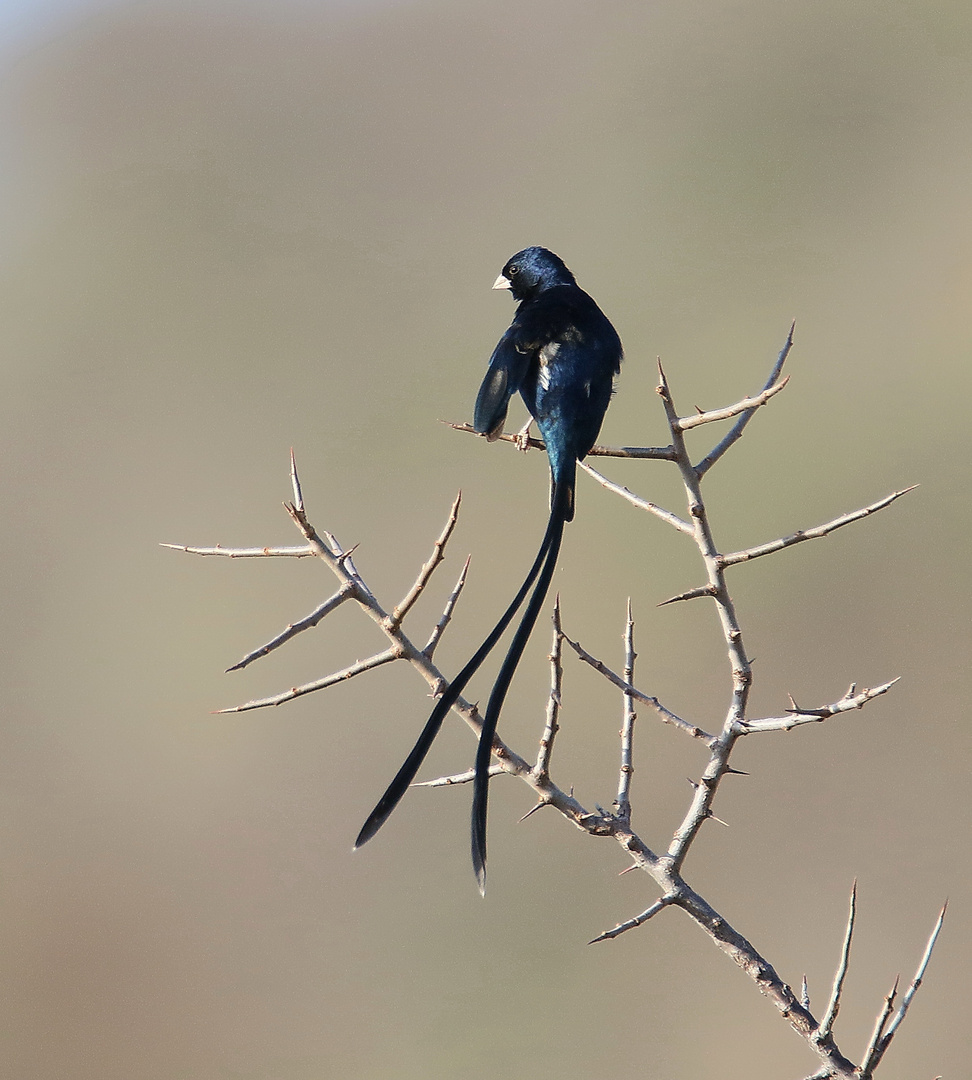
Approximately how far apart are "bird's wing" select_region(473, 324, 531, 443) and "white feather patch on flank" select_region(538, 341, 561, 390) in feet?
0.16

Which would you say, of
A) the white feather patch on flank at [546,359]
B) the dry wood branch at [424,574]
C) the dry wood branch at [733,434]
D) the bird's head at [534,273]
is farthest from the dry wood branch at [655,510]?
the bird's head at [534,273]

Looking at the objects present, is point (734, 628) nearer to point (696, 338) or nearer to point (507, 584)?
point (507, 584)

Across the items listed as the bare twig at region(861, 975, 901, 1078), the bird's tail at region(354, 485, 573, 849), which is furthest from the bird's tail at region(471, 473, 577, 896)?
the bare twig at region(861, 975, 901, 1078)

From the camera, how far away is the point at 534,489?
65.0 ft

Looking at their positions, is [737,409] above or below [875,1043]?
above

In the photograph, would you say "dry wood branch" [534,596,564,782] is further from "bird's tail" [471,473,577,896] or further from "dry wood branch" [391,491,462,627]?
"dry wood branch" [391,491,462,627]

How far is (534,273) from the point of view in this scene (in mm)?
4449

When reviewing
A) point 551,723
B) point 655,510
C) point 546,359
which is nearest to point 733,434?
point 655,510

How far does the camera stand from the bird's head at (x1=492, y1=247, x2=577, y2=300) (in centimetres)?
442

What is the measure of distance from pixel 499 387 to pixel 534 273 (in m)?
1.21

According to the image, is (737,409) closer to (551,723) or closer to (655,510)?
(655,510)

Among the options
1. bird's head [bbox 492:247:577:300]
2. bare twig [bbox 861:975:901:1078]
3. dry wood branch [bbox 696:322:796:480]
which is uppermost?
bird's head [bbox 492:247:577:300]

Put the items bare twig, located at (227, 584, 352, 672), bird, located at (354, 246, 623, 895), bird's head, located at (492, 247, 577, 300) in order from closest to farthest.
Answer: bare twig, located at (227, 584, 352, 672), bird, located at (354, 246, 623, 895), bird's head, located at (492, 247, 577, 300)

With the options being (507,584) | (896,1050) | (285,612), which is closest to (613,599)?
(507,584)
